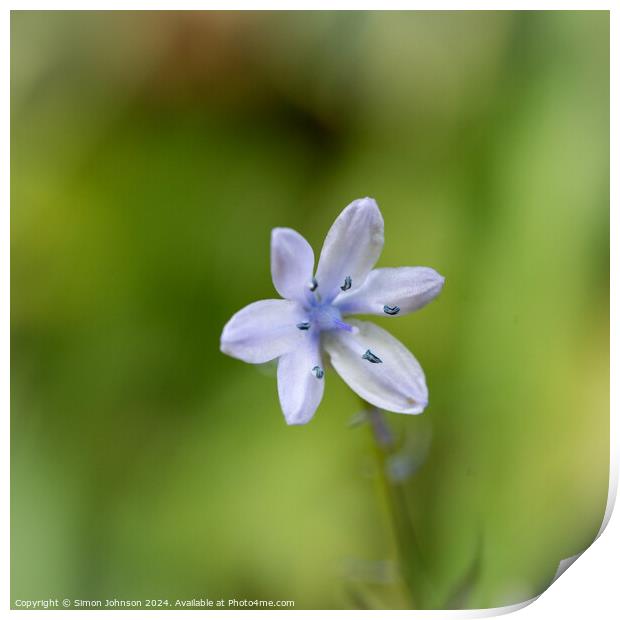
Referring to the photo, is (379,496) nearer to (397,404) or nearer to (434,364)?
(434,364)

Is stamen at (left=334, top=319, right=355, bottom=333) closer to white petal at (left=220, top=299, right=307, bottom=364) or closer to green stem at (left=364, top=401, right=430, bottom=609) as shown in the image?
white petal at (left=220, top=299, right=307, bottom=364)

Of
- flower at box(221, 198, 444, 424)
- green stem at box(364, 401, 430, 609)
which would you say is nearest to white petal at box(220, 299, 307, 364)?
flower at box(221, 198, 444, 424)

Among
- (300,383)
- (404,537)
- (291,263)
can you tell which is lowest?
(404,537)

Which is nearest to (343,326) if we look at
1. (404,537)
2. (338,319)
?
(338,319)

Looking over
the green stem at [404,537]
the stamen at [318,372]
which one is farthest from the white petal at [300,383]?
the green stem at [404,537]

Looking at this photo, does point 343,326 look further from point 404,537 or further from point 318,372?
point 404,537

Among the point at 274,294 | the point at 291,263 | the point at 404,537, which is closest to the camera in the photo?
the point at 291,263
